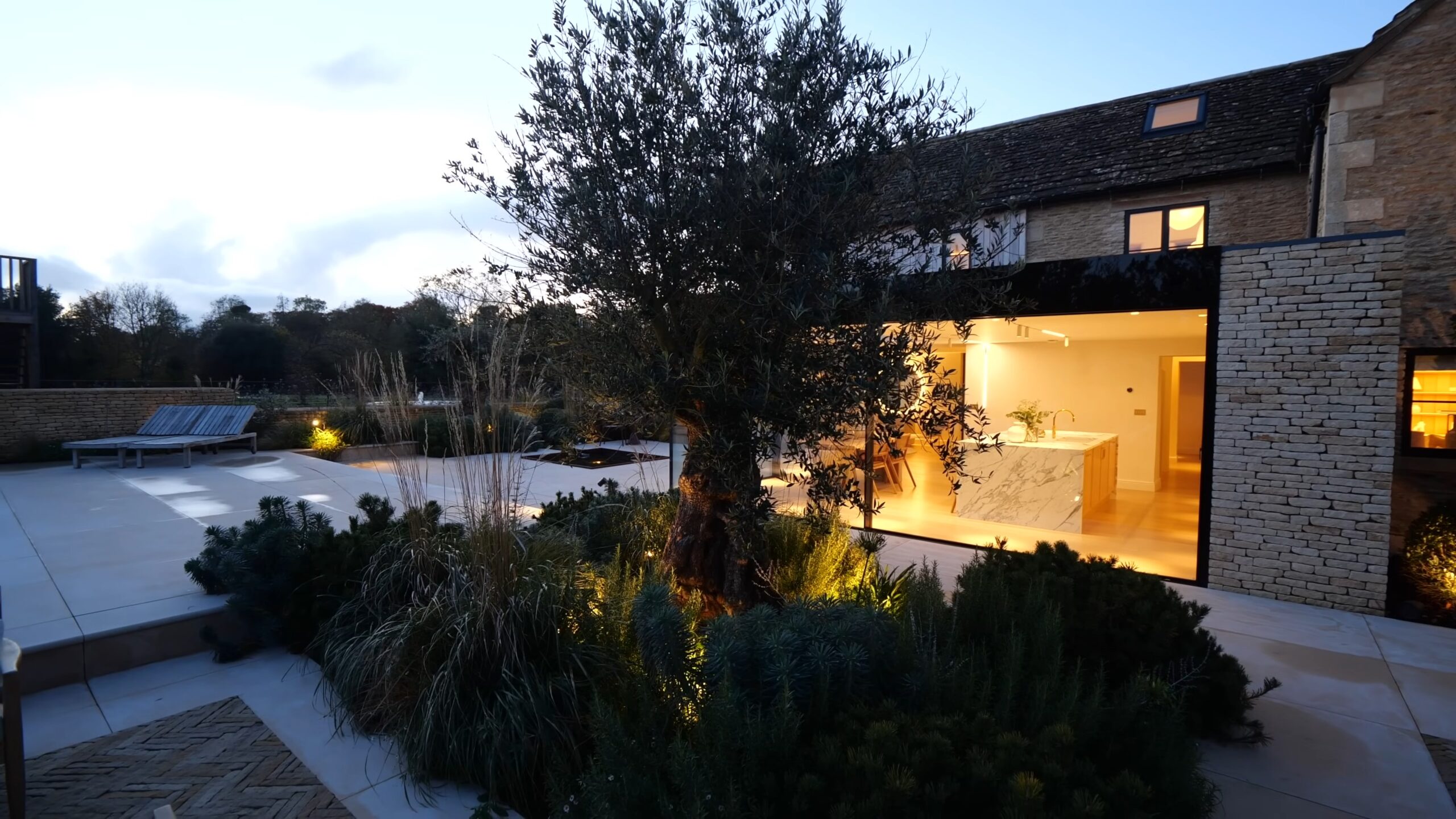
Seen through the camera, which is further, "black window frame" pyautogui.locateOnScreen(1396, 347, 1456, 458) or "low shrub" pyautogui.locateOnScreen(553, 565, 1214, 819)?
"black window frame" pyautogui.locateOnScreen(1396, 347, 1456, 458)

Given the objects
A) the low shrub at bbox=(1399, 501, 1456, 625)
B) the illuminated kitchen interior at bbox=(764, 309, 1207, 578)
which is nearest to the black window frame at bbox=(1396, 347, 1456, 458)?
the low shrub at bbox=(1399, 501, 1456, 625)

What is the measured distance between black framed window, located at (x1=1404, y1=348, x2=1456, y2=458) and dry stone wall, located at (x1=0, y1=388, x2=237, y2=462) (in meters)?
16.7

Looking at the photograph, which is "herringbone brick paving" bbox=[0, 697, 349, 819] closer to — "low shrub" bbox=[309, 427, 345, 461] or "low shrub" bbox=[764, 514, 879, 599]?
"low shrub" bbox=[764, 514, 879, 599]

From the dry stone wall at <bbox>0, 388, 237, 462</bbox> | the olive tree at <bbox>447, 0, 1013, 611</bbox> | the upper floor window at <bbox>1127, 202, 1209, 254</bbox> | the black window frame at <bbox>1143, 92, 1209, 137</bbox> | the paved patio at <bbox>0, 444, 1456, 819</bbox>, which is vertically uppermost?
the black window frame at <bbox>1143, 92, 1209, 137</bbox>

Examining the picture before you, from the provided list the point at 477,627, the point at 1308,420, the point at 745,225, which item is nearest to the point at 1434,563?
the point at 1308,420

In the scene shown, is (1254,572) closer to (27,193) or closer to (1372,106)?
(1372,106)

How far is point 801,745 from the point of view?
1.84 m

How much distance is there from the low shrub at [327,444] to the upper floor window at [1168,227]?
12.3 meters

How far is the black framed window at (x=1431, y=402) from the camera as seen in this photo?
580 cm

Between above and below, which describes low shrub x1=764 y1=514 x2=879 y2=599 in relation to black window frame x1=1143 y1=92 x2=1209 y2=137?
below

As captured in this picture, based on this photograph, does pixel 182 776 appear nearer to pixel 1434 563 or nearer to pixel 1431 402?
pixel 1434 563

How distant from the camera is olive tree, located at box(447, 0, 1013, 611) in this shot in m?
2.63

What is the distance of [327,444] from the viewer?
10922 millimetres

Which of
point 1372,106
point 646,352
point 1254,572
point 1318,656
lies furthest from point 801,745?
point 1372,106
